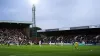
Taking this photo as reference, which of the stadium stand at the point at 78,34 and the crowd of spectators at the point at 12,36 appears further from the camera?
the crowd of spectators at the point at 12,36

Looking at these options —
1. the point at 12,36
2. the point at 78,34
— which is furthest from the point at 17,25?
the point at 78,34

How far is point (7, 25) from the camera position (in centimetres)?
10800

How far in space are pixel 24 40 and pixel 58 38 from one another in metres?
16.3

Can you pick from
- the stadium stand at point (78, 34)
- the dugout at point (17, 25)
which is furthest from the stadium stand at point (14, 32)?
the stadium stand at point (78, 34)

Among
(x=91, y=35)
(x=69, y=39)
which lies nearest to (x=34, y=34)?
(x=69, y=39)

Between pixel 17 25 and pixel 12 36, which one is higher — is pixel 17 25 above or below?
above

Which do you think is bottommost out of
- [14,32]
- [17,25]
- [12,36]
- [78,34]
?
[12,36]

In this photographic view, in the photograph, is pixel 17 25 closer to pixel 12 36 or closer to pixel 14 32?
pixel 14 32

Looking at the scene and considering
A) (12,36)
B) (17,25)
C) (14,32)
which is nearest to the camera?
(12,36)

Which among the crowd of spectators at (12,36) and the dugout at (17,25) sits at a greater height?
the dugout at (17,25)

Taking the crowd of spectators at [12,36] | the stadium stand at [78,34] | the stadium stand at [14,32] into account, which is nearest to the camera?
the stadium stand at [78,34]

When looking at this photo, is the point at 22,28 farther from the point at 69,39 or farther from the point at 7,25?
the point at 69,39

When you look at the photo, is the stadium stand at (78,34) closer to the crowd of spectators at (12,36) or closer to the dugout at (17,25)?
the dugout at (17,25)

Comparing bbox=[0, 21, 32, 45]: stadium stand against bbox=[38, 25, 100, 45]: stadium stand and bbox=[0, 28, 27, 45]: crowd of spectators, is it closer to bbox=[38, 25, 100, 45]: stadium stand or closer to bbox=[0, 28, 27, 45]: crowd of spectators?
bbox=[0, 28, 27, 45]: crowd of spectators
